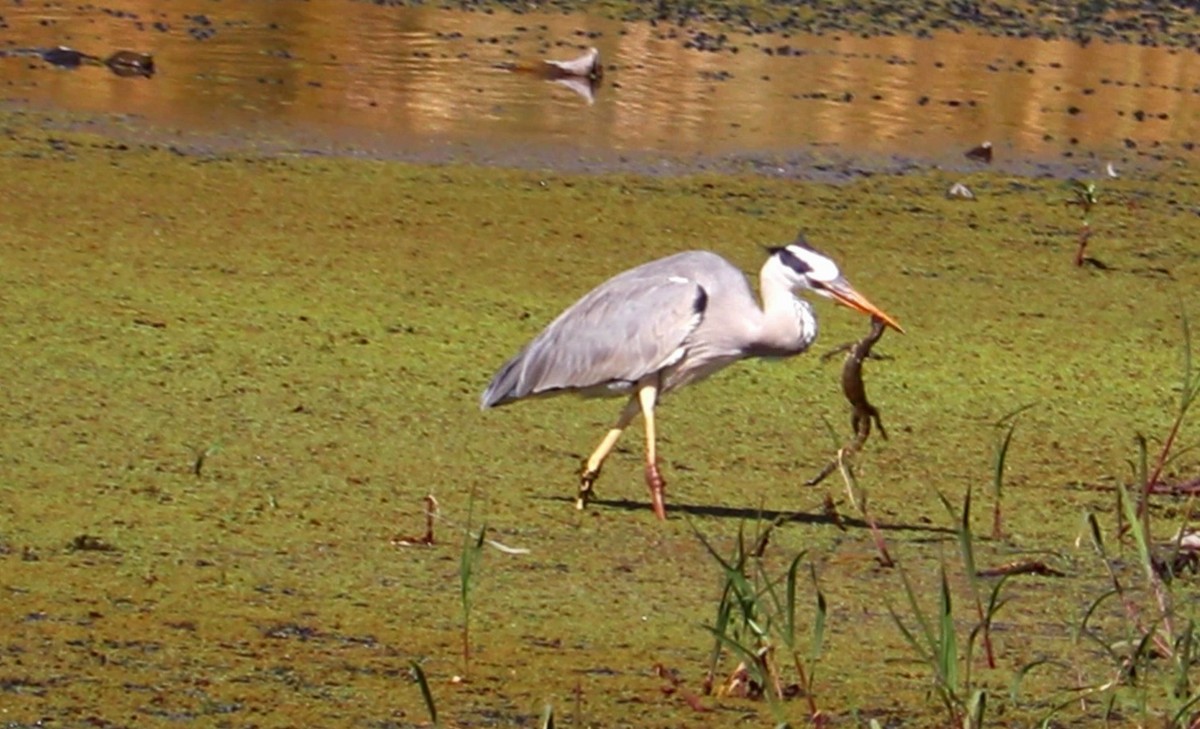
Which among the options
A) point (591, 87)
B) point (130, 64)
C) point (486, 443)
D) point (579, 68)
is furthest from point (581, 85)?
point (486, 443)

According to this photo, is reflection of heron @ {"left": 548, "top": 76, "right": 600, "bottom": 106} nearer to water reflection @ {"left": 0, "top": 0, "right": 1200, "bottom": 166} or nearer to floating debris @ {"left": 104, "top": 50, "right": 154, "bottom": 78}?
water reflection @ {"left": 0, "top": 0, "right": 1200, "bottom": 166}

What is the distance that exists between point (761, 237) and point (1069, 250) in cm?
112

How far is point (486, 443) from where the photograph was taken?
5.46 meters

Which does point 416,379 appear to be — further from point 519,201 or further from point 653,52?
point 653,52

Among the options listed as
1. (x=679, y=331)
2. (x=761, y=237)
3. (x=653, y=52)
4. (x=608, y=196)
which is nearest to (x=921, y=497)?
(x=679, y=331)

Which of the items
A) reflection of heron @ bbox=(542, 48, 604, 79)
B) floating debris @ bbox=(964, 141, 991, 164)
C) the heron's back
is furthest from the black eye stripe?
reflection of heron @ bbox=(542, 48, 604, 79)

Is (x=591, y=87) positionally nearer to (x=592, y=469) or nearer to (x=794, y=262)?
(x=794, y=262)

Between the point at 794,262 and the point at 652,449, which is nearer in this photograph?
the point at 652,449

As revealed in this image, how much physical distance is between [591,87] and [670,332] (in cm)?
615

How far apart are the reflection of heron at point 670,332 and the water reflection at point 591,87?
4066 millimetres

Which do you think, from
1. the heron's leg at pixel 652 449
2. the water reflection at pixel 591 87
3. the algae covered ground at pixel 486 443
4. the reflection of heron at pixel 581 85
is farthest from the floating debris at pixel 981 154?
the heron's leg at pixel 652 449

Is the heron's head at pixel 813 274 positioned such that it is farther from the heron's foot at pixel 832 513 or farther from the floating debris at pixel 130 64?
the floating debris at pixel 130 64

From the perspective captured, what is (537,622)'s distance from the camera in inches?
162

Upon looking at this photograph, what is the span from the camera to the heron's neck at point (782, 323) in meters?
5.30
